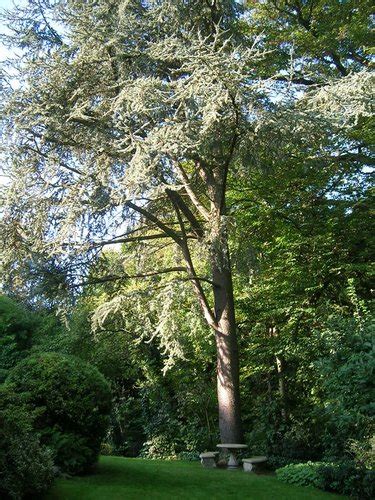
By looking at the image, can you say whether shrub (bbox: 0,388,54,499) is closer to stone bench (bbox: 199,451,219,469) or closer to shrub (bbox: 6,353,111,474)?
shrub (bbox: 6,353,111,474)

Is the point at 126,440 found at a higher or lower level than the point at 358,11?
Answer: lower

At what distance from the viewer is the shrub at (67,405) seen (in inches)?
284

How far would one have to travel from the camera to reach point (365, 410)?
5914 mm

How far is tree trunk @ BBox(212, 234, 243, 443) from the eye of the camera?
31.9 ft

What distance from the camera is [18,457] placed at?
5.73m

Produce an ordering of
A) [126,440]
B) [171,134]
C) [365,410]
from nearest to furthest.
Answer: [365,410], [171,134], [126,440]

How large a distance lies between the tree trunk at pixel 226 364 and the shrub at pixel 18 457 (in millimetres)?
4279

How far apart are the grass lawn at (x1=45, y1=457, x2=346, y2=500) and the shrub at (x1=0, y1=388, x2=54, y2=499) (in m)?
0.43

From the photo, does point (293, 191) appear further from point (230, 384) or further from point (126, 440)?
point (126, 440)

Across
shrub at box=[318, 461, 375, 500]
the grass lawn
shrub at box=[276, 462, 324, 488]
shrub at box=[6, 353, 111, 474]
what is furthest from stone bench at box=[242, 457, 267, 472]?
shrub at box=[6, 353, 111, 474]

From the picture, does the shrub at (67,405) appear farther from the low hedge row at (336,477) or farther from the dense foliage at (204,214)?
the low hedge row at (336,477)

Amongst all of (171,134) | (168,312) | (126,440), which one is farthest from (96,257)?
(126,440)

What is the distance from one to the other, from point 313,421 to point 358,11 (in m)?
8.92

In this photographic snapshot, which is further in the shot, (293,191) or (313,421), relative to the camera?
(293,191)
